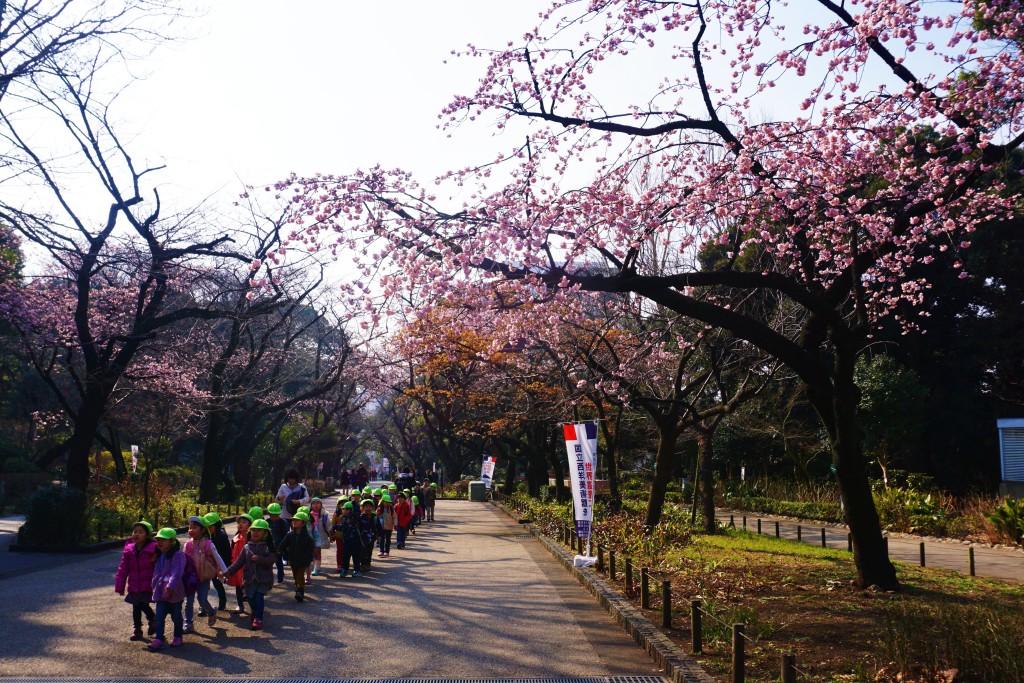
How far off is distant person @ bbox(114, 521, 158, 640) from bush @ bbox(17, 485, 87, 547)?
9.17 metres

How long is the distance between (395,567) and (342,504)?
2.30 meters

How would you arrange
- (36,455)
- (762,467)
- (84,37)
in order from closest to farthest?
(84,37), (36,455), (762,467)

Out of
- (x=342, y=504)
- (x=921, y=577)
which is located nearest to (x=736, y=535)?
(x=921, y=577)

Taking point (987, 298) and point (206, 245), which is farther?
point (987, 298)

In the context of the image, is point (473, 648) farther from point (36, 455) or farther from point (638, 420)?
point (36, 455)

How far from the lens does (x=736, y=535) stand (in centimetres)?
2166

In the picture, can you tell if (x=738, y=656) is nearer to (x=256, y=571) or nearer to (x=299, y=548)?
(x=256, y=571)

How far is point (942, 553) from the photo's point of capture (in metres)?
18.8

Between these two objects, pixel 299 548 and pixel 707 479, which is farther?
pixel 707 479

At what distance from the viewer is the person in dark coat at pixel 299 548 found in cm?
1180

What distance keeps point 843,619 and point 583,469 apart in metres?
6.01

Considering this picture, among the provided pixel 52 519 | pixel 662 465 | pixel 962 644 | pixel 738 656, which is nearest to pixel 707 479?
pixel 662 465

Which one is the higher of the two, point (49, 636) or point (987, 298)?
point (987, 298)

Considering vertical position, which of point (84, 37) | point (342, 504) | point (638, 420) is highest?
point (84, 37)
